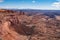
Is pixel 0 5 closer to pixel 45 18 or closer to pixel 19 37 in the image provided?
pixel 19 37

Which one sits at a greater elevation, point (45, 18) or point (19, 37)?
point (45, 18)

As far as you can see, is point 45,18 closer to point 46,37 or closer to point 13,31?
point 46,37

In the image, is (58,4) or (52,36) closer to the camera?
(52,36)

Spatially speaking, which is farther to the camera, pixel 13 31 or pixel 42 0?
pixel 42 0

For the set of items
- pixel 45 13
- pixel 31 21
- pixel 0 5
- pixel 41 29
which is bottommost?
pixel 41 29

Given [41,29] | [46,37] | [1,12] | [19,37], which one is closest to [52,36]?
[46,37]

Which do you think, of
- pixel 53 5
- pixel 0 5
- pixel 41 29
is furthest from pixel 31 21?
pixel 0 5
